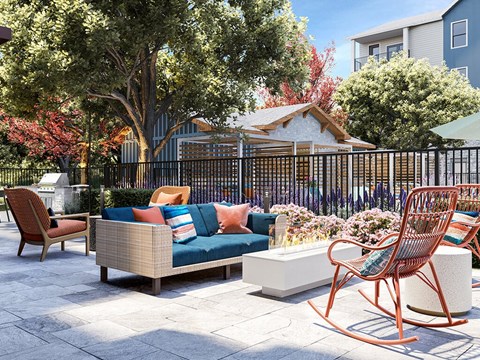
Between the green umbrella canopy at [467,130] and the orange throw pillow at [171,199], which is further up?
the green umbrella canopy at [467,130]

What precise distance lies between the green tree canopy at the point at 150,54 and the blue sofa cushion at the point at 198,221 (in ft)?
19.2

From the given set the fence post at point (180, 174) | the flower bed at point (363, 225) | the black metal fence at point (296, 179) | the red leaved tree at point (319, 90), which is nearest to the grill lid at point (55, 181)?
the black metal fence at point (296, 179)

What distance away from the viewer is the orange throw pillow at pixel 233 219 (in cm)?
660

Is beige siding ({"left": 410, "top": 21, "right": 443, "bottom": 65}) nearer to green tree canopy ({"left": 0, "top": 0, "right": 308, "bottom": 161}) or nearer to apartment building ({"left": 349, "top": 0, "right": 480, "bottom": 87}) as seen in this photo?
apartment building ({"left": 349, "top": 0, "right": 480, "bottom": 87})

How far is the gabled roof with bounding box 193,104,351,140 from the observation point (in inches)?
579

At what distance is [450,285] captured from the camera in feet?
14.2

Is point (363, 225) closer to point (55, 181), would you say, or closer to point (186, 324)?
point (186, 324)

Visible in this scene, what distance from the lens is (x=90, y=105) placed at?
50.7 feet

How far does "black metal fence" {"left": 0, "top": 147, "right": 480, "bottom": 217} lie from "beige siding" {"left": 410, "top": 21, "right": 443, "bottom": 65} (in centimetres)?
1728

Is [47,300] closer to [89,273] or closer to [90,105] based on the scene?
[89,273]

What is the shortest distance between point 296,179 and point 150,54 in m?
5.34

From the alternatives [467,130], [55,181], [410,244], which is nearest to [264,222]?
[467,130]

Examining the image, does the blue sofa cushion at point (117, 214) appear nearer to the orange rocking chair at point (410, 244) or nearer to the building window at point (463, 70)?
the orange rocking chair at point (410, 244)

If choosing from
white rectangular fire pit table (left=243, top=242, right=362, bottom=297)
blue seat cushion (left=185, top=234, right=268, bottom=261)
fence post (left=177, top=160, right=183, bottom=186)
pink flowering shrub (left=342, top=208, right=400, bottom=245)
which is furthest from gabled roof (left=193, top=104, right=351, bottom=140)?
white rectangular fire pit table (left=243, top=242, right=362, bottom=297)
